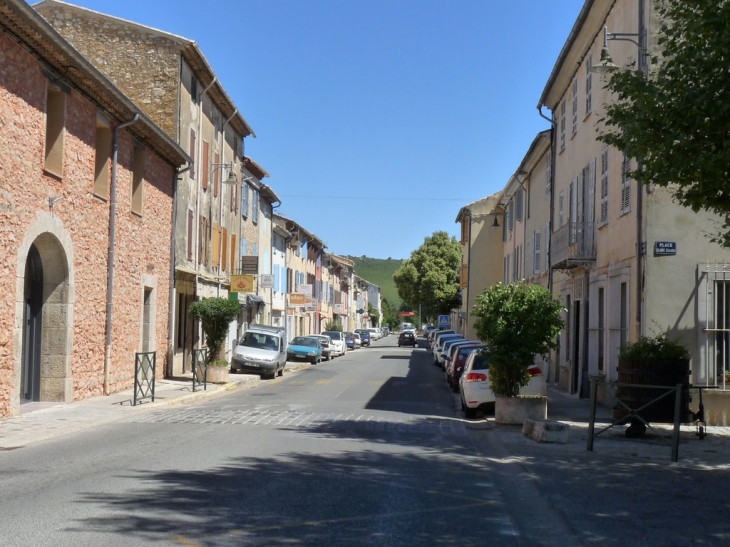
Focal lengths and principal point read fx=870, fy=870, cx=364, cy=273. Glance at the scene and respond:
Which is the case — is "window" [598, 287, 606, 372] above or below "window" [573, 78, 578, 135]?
below

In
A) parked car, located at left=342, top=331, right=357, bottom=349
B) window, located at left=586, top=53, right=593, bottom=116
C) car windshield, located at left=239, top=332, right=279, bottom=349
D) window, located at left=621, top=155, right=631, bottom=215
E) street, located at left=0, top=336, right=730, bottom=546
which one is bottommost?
parked car, located at left=342, top=331, right=357, bottom=349

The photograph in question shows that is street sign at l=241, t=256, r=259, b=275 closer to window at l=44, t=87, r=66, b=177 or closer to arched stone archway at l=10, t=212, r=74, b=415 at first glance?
arched stone archway at l=10, t=212, r=74, b=415

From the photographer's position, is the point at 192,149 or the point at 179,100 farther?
the point at 192,149

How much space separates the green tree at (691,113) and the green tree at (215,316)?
55.7 ft

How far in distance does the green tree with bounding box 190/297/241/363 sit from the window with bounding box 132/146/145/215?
4.41 m

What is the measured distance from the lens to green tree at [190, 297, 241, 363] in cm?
2572

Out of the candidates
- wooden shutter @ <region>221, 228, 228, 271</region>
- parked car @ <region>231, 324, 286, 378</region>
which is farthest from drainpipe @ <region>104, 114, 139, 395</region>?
wooden shutter @ <region>221, 228, 228, 271</region>

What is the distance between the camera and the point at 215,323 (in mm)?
26016

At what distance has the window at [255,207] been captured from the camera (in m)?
41.7

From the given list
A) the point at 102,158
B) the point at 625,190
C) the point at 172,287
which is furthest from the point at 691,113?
the point at 172,287

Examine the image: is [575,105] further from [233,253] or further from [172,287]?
[233,253]

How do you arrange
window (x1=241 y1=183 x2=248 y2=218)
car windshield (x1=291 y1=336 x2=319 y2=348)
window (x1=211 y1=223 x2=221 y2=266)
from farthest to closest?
car windshield (x1=291 y1=336 x2=319 y2=348) → window (x1=241 y1=183 x2=248 y2=218) → window (x1=211 y1=223 x2=221 y2=266)

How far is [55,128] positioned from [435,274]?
61.0 meters

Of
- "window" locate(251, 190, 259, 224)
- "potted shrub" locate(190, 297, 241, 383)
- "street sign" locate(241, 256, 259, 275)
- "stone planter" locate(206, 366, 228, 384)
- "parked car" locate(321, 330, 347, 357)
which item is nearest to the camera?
"stone planter" locate(206, 366, 228, 384)
